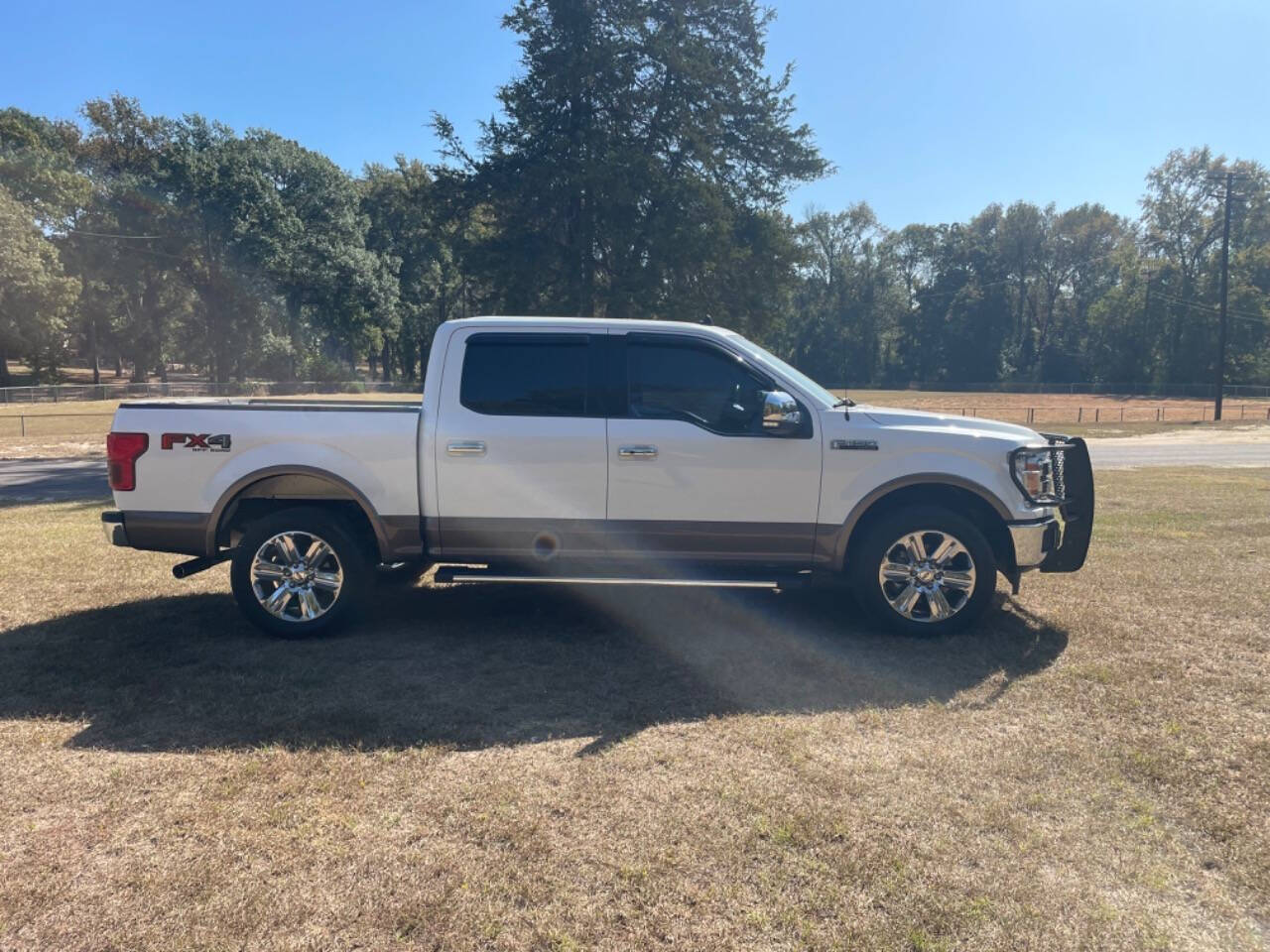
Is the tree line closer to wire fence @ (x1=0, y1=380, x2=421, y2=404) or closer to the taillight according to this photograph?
wire fence @ (x1=0, y1=380, x2=421, y2=404)

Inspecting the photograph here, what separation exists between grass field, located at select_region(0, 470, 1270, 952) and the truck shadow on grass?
25 millimetres

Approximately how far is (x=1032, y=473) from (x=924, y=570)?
94 centimetres

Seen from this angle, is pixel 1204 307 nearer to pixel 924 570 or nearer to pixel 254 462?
pixel 924 570

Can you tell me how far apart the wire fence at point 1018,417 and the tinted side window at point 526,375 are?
19.7 m

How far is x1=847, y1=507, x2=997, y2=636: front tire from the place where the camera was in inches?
200

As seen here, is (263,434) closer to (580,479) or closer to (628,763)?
(580,479)

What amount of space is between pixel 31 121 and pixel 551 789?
74559 millimetres

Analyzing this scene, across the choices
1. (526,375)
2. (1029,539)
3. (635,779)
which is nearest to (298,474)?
(526,375)

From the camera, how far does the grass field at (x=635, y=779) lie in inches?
100

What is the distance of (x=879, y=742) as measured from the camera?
3.75 meters

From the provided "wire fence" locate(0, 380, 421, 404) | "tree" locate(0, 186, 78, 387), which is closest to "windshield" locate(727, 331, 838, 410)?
"wire fence" locate(0, 380, 421, 404)

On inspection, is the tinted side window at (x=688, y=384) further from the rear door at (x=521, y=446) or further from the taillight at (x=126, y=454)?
the taillight at (x=126, y=454)

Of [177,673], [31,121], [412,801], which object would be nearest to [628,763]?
[412,801]

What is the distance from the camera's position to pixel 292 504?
534cm
